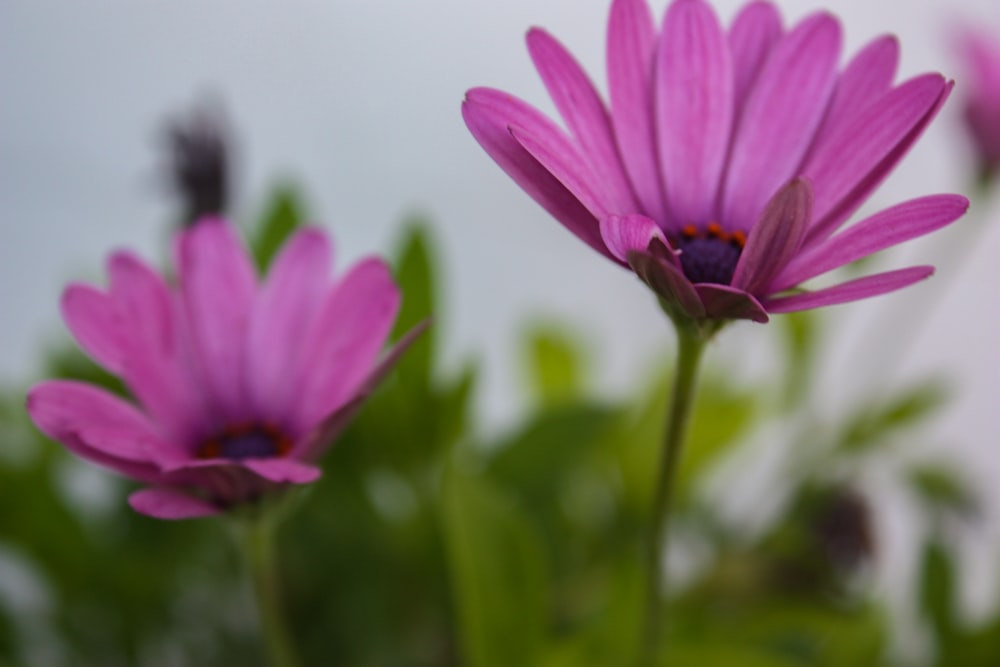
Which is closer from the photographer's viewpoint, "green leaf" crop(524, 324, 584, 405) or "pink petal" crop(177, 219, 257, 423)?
"pink petal" crop(177, 219, 257, 423)

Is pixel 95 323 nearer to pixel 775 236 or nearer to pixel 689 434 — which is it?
pixel 775 236

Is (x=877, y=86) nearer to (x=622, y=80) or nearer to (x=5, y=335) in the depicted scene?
(x=622, y=80)

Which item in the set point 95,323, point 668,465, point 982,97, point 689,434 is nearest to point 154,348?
point 95,323

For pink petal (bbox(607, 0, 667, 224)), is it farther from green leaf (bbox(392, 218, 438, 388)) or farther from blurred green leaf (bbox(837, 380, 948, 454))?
blurred green leaf (bbox(837, 380, 948, 454))

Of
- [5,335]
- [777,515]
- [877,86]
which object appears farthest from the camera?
[5,335]

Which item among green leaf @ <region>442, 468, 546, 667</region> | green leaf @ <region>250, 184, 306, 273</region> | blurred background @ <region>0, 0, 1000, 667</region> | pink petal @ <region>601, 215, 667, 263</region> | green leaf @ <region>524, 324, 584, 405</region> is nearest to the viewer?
pink petal @ <region>601, 215, 667, 263</region>

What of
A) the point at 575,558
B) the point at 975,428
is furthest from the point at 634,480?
the point at 975,428

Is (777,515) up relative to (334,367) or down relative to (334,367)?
down

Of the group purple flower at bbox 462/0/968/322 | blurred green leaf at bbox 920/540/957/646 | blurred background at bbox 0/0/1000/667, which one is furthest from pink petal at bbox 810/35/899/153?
blurred background at bbox 0/0/1000/667
